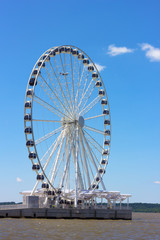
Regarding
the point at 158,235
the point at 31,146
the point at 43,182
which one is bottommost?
the point at 158,235

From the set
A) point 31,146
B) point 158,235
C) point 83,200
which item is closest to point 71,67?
point 31,146

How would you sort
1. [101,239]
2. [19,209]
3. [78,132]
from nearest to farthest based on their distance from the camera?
[101,239]
[19,209]
[78,132]

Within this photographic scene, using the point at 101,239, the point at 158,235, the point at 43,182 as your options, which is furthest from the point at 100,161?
the point at 101,239

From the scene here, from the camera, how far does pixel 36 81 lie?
203 feet

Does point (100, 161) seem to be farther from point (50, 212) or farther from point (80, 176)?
point (50, 212)

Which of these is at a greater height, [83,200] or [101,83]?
[101,83]

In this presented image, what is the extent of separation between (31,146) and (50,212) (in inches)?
330

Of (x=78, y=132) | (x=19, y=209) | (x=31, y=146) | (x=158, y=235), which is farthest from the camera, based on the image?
(x=78, y=132)

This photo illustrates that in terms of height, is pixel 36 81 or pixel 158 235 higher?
pixel 36 81

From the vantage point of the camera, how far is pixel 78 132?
66.9 meters

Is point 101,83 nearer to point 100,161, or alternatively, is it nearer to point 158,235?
point 100,161

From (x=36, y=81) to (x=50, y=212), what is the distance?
1633 centimetres

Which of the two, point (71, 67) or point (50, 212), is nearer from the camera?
point (50, 212)

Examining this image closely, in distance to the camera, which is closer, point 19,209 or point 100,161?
point 19,209
